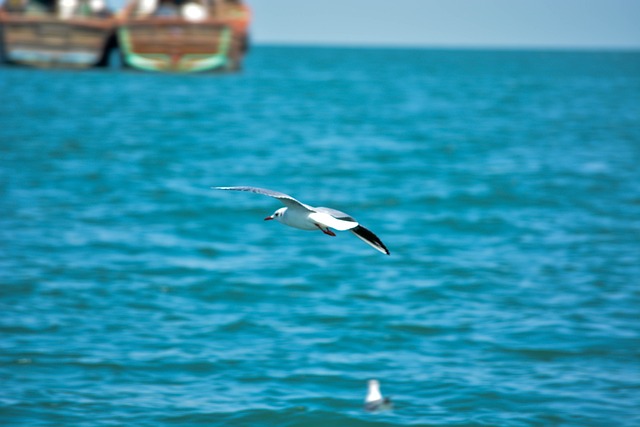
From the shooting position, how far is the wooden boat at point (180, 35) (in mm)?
59625

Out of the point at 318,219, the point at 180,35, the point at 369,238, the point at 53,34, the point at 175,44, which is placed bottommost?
the point at 53,34

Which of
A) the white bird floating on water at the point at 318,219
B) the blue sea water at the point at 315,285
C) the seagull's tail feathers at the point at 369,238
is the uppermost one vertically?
the white bird floating on water at the point at 318,219

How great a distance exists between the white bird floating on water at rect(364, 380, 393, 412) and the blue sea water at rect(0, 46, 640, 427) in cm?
12

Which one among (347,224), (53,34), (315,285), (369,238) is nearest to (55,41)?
(53,34)

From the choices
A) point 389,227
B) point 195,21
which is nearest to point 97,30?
point 195,21

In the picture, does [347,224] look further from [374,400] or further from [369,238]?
[374,400]

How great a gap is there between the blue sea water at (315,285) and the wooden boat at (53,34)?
21506 millimetres

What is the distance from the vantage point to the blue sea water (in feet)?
40.5

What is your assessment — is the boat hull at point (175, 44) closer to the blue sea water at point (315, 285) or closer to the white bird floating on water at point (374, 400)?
the blue sea water at point (315, 285)

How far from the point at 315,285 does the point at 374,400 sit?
644cm

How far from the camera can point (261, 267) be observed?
19.3 metres

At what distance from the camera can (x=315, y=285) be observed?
18.0m

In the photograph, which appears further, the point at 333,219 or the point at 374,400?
the point at 374,400

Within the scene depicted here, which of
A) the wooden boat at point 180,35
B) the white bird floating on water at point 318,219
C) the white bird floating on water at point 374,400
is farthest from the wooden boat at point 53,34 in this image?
the white bird floating on water at point 318,219
